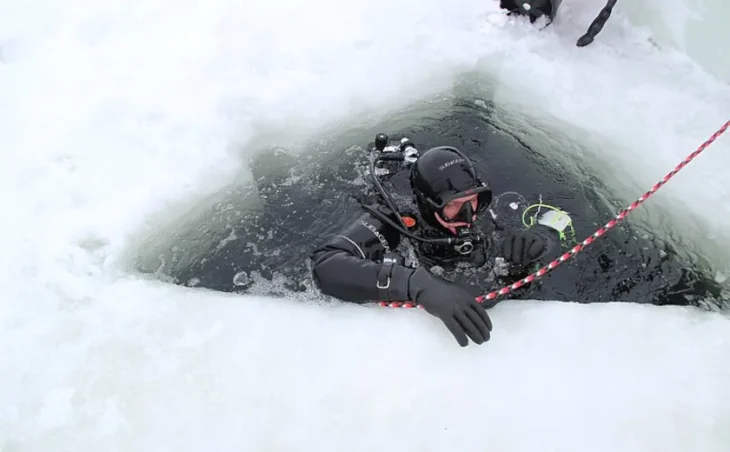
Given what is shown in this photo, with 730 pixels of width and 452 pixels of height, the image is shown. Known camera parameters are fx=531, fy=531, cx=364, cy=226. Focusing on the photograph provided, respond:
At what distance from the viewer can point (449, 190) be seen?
8.77ft

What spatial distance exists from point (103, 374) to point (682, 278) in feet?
9.33

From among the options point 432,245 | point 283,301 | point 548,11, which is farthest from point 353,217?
point 548,11

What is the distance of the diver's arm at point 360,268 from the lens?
8.07 ft

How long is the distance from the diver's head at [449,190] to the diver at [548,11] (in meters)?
1.95

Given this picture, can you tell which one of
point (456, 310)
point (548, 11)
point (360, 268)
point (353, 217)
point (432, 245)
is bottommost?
point (353, 217)

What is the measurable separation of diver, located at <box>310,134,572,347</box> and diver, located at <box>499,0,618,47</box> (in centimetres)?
170

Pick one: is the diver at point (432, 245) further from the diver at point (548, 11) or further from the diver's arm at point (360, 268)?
the diver at point (548, 11)

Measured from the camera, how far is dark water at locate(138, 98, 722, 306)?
2830 mm

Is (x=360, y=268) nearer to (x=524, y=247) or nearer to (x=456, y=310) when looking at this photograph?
(x=456, y=310)

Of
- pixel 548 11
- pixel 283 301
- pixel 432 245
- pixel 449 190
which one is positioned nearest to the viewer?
pixel 283 301

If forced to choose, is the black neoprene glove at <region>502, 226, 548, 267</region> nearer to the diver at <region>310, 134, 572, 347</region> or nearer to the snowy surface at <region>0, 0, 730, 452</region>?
the diver at <region>310, 134, 572, 347</region>

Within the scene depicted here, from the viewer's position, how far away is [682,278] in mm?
2818

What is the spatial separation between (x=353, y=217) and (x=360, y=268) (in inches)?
30.3

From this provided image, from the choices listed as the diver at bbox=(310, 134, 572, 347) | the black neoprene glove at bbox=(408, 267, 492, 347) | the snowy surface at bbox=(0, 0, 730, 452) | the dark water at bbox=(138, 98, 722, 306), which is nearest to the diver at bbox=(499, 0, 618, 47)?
the snowy surface at bbox=(0, 0, 730, 452)
